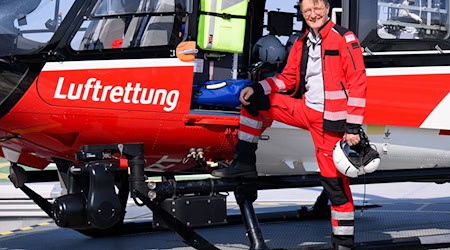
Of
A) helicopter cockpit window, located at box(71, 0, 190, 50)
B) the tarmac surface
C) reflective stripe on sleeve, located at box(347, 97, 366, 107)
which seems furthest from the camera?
the tarmac surface

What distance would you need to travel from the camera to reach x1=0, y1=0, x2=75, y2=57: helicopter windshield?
516 centimetres

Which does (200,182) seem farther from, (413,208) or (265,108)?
(413,208)

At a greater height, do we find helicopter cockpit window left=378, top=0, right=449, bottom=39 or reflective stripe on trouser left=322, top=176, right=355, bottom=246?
helicopter cockpit window left=378, top=0, right=449, bottom=39

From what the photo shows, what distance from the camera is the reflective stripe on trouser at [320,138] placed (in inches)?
209

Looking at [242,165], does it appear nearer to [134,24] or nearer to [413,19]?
[134,24]

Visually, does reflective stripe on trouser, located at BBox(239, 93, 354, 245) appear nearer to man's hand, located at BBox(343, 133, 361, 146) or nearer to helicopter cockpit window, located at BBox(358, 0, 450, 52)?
man's hand, located at BBox(343, 133, 361, 146)

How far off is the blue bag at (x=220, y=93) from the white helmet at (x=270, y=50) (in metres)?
0.65

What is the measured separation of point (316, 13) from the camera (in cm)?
523

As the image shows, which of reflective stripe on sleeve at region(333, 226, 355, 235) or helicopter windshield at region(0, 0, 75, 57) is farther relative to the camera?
reflective stripe on sleeve at region(333, 226, 355, 235)

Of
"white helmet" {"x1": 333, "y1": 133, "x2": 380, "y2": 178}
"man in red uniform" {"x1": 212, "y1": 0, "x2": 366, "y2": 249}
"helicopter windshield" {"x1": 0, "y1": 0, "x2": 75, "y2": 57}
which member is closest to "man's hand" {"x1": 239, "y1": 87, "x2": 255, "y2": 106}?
"man in red uniform" {"x1": 212, "y1": 0, "x2": 366, "y2": 249}

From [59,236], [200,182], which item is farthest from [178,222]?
[59,236]

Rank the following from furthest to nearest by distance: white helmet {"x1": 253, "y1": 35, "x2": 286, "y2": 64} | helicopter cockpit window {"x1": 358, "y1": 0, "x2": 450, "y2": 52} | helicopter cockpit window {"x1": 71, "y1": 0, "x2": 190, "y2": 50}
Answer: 1. white helmet {"x1": 253, "y1": 35, "x2": 286, "y2": 64}
2. helicopter cockpit window {"x1": 358, "y1": 0, "x2": 450, "y2": 52}
3. helicopter cockpit window {"x1": 71, "y1": 0, "x2": 190, "y2": 50}

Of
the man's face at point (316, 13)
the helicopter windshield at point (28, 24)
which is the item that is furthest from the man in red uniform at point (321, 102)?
the helicopter windshield at point (28, 24)

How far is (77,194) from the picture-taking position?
5.28 metres
